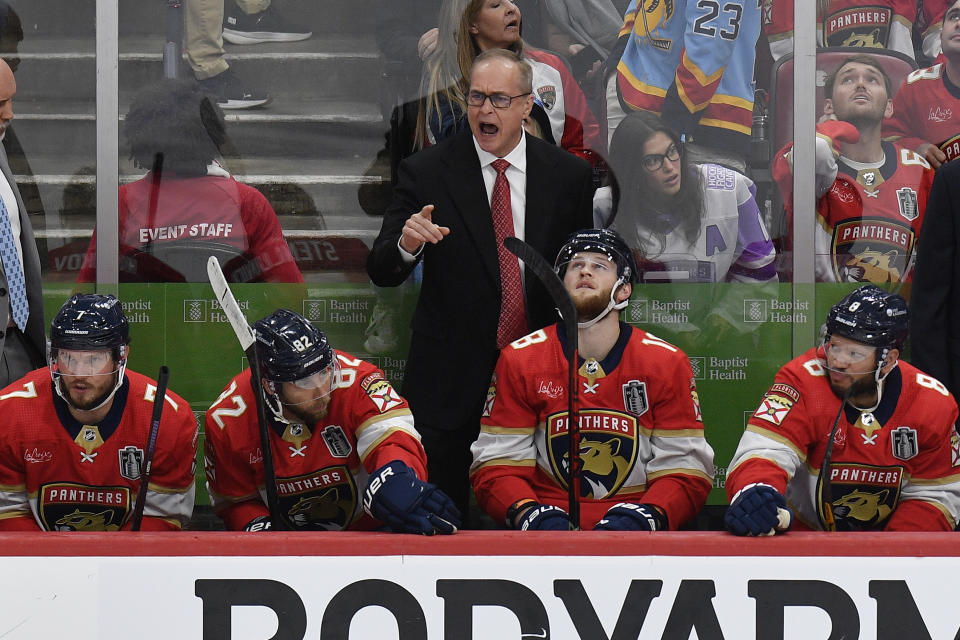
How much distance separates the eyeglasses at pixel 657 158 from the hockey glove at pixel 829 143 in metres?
0.53

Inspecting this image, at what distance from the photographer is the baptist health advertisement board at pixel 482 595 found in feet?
7.91

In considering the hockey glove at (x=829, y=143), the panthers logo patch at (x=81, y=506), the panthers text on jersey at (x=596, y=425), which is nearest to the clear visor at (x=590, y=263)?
the panthers text on jersey at (x=596, y=425)

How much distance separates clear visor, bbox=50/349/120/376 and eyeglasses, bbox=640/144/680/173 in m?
2.17

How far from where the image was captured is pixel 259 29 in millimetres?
4457

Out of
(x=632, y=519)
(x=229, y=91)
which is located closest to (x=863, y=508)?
(x=632, y=519)

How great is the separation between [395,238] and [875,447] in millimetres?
1571

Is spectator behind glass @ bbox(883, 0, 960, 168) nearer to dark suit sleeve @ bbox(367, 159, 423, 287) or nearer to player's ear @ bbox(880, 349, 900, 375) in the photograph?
player's ear @ bbox(880, 349, 900, 375)

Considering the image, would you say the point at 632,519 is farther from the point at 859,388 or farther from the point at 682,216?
the point at 682,216

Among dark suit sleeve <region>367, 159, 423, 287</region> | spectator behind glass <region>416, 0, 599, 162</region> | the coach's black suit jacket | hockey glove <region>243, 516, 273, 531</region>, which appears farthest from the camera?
spectator behind glass <region>416, 0, 599, 162</region>

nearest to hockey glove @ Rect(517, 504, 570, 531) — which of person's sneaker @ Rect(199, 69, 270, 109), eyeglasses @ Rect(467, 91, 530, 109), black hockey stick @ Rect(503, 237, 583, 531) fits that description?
black hockey stick @ Rect(503, 237, 583, 531)

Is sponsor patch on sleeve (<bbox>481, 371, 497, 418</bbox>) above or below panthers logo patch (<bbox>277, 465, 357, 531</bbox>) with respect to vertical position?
above

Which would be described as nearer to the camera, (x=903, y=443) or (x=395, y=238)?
(x=903, y=443)

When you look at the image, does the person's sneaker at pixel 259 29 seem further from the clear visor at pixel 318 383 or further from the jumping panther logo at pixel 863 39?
the jumping panther logo at pixel 863 39

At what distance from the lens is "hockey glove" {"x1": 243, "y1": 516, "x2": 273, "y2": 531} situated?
325 cm
